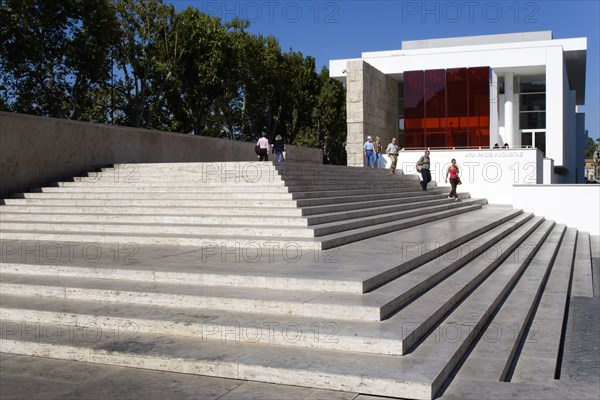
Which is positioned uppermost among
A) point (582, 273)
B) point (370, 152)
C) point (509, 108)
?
point (509, 108)

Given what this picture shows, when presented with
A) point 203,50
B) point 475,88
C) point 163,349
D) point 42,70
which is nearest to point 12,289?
point 163,349

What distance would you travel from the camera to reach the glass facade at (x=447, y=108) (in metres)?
36.2

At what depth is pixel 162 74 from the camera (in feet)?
120

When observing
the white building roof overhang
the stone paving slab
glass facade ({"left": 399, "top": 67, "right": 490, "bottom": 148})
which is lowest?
A: the stone paving slab

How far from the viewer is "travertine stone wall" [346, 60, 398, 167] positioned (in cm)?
3294

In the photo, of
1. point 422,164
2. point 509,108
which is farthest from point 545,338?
point 509,108

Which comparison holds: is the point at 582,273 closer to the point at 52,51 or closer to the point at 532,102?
the point at 52,51

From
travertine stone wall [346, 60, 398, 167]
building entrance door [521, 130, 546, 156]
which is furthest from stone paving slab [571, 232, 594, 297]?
building entrance door [521, 130, 546, 156]

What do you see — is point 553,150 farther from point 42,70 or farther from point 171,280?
point 171,280

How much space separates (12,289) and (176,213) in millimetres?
4294

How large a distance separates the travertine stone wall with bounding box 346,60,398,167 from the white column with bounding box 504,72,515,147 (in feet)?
26.8

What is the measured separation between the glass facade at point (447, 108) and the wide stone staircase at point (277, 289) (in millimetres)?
25033

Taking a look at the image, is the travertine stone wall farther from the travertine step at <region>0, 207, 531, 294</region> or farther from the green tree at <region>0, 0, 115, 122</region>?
the travertine step at <region>0, 207, 531, 294</region>

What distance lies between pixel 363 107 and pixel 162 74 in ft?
42.8
